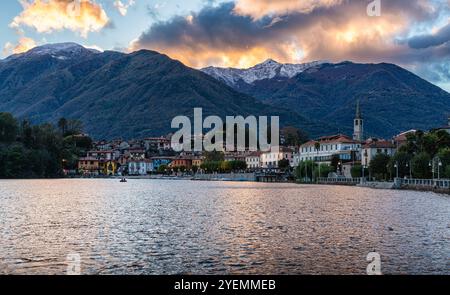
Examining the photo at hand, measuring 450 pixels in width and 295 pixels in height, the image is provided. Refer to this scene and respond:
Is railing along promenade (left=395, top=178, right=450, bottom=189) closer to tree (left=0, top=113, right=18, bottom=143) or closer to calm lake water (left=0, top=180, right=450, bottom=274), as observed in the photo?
calm lake water (left=0, top=180, right=450, bottom=274)

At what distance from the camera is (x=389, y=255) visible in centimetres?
2881

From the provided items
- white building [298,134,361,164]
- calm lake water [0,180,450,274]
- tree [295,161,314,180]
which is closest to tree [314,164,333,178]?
tree [295,161,314,180]

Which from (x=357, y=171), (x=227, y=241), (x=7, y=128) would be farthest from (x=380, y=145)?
(x=227, y=241)

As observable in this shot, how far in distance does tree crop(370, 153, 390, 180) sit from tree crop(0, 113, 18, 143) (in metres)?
111

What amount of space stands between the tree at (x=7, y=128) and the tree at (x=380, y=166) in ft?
366

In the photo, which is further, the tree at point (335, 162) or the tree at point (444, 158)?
the tree at point (335, 162)

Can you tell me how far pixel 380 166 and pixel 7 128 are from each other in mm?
114374

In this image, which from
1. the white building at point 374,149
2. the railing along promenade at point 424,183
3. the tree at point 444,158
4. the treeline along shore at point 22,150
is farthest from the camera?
the treeline along shore at point 22,150

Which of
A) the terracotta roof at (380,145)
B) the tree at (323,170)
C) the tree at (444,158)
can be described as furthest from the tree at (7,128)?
the tree at (444,158)

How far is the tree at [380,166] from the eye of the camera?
122188 millimetres

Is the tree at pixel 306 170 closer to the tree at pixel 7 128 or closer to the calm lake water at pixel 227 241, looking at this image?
the tree at pixel 7 128

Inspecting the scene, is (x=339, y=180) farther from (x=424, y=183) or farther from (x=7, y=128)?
(x=7, y=128)

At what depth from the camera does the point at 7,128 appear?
7343 inches

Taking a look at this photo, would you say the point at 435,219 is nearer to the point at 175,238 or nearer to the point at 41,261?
the point at 175,238
